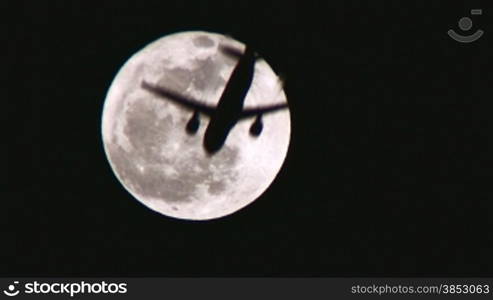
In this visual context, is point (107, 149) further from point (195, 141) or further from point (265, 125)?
point (265, 125)

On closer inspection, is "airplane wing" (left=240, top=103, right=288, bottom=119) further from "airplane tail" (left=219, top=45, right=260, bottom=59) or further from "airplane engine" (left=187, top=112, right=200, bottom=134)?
"airplane tail" (left=219, top=45, right=260, bottom=59)

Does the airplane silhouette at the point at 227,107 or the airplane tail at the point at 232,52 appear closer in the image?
the airplane silhouette at the point at 227,107

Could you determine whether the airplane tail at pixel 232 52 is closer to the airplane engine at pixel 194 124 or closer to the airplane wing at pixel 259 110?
the airplane wing at pixel 259 110

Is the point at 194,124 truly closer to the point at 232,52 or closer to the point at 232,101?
the point at 232,101

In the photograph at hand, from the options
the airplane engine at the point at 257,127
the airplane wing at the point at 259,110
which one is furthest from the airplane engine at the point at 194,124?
A: the airplane engine at the point at 257,127

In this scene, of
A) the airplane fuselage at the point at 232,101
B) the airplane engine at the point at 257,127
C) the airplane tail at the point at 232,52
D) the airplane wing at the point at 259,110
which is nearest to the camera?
the airplane fuselage at the point at 232,101

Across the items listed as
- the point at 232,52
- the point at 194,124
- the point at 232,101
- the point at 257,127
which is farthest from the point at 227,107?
the point at 232,52

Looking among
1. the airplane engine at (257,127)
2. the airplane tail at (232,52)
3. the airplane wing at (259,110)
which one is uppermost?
the airplane tail at (232,52)

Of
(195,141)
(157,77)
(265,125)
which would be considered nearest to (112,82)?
(157,77)
